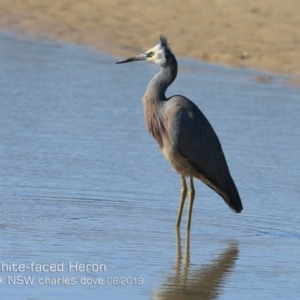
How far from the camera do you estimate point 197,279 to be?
21.5 ft

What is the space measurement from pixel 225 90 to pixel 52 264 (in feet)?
26.7

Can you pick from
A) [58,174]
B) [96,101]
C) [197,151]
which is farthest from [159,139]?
[96,101]

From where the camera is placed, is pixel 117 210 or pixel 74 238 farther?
pixel 117 210

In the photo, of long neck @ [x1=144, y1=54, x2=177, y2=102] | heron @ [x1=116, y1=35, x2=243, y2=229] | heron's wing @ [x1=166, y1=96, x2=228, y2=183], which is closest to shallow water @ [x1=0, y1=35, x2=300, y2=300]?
heron @ [x1=116, y1=35, x2=243, y2=229]

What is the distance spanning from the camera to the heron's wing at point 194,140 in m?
8.21

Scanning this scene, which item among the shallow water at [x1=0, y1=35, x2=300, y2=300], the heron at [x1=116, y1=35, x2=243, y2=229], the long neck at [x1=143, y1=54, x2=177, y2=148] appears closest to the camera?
the shallow water at [x1=0, y1=35, x2=300, y2=300]

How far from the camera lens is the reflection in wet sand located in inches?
243

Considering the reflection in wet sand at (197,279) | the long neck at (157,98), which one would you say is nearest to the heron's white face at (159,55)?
the long neck at (157,98)

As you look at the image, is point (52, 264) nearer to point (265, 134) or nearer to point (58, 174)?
point (58, 174)

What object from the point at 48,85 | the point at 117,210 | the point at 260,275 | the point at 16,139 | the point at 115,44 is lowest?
the point at 115,44

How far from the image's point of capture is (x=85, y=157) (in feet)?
32.6

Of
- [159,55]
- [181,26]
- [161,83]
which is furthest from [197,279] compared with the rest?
[181,26]

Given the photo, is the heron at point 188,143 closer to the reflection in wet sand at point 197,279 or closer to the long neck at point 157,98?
the long neck at point 157,98

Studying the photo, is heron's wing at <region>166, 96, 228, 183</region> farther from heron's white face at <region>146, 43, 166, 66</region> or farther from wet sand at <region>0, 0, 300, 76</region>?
wet sand at <region>0, 0, 300, 76</region>
